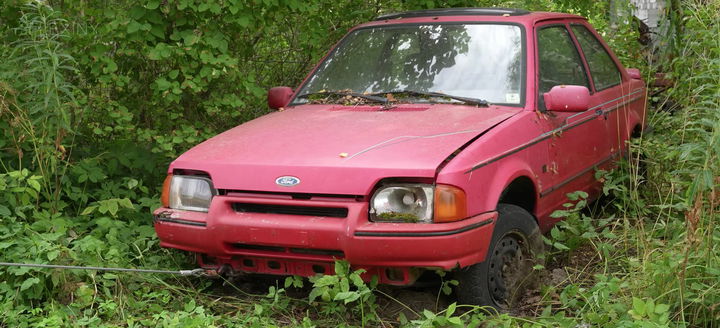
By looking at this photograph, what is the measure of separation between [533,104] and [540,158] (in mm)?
316

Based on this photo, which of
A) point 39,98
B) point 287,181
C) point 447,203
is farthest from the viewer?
point 39,98

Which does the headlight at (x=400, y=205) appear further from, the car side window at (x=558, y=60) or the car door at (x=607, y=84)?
the car door at (x=607, y=84)

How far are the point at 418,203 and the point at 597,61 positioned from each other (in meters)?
2.85

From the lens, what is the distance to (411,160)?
4.09 metres

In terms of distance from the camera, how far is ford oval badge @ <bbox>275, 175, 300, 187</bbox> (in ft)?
13.7

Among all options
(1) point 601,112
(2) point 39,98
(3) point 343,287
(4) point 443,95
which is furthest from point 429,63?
(2) point 39,98

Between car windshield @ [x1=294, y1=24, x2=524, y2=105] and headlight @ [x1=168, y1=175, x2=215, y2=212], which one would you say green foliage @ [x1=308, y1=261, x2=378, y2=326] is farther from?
car windshield @ [x1=294, y1=24, x2=524, y2=105]

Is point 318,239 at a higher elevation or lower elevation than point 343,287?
higher

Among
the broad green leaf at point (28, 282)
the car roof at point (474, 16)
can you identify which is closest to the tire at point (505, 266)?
the car roof at point (474, 16)

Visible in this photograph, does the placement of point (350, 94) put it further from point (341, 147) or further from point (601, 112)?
point (601, 112)

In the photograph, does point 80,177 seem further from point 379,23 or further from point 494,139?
point 494,139

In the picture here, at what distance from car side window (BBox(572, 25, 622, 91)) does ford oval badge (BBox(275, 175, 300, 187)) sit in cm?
282

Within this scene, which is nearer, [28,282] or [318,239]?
[318,239]

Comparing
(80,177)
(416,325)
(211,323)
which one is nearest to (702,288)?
(416,325)
